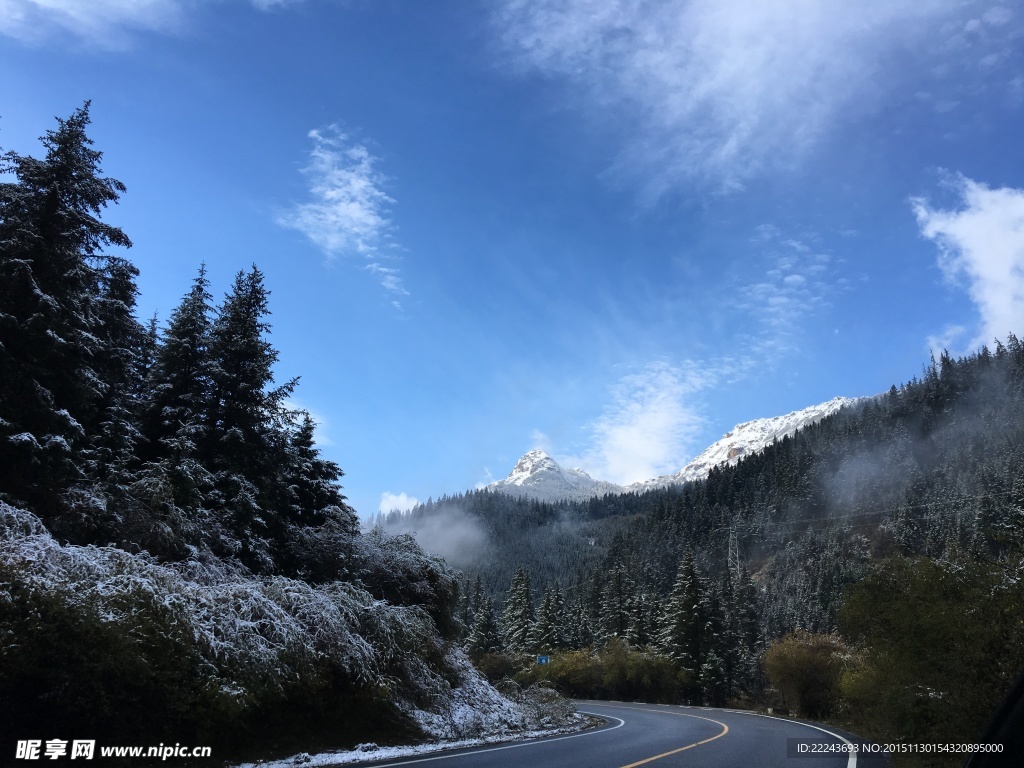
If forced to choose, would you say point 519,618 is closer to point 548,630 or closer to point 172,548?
point 548,630

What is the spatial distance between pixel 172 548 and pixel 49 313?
20.4 feet

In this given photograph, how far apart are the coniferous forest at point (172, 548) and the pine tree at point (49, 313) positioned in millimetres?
47

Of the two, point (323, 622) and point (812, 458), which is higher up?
point (812, 458)

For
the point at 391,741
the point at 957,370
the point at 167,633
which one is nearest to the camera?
the point at 167,633

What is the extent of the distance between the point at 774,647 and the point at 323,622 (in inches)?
1351

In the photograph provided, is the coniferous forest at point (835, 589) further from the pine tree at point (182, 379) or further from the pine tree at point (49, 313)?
the pine tree at point (49, 313)

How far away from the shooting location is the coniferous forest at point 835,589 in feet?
39.9

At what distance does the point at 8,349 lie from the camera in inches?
564

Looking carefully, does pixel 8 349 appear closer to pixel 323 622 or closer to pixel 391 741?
pixel 323 622

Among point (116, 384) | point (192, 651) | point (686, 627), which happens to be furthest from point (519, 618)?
point (192, 651)

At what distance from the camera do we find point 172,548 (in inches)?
612

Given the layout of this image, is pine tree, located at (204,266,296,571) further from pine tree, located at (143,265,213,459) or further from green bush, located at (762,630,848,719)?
green bush, located at (762,630,848,719)

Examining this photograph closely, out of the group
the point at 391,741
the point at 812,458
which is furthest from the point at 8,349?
the point at 812,458

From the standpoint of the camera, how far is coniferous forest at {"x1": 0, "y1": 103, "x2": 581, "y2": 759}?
956 centimetres
